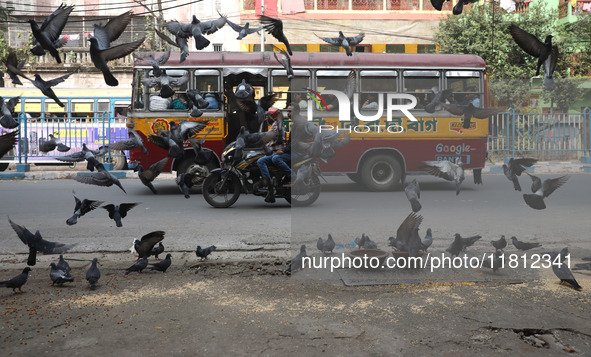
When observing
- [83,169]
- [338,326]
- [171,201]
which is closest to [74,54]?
[83,169]

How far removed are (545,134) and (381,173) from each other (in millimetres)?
6217

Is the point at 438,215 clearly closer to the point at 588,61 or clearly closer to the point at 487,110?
the point at 487,110

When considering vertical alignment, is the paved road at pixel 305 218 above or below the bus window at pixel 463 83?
below

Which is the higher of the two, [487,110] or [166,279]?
[487,110]

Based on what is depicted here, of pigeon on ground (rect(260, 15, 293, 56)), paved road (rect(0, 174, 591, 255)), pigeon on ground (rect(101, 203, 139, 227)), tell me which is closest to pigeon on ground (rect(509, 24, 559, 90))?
pigeon on ground (rect(260, 15, 293, 56))

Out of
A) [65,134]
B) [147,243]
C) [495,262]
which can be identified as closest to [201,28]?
[147,243]

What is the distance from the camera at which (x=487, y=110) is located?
5.79m

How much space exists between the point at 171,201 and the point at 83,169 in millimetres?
7111

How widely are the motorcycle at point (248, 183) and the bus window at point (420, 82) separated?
3.46 metres

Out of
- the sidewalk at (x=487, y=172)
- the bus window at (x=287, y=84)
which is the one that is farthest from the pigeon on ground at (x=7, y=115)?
the sidewalk at (x=487, y=172)

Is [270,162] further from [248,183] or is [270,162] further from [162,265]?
[162,265]

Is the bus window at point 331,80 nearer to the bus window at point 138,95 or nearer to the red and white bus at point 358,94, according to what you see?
the red and white bus at point 358,94

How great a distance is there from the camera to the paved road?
6.11 meters

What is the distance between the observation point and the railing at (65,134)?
15.0 m
